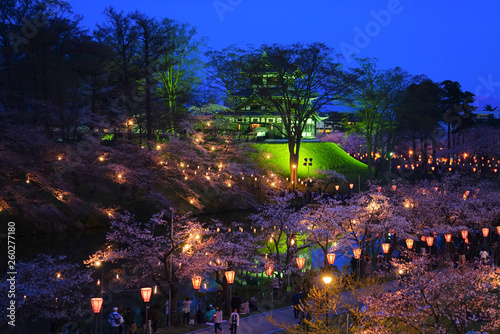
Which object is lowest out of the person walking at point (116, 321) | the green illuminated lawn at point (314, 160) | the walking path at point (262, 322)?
the walking path at point (262, 322)

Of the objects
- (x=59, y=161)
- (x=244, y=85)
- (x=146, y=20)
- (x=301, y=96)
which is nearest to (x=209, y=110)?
(x=244, y=85)

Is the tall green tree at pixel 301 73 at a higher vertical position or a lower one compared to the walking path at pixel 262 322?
higher

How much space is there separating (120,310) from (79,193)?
62.8 feet

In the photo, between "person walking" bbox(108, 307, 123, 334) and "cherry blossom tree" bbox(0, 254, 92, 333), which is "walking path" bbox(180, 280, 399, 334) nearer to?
"person walking" bbox(108, 307, 123, 334)

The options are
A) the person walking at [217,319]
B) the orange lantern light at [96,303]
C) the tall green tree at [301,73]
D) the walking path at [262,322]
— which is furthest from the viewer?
the tall green tree at [301,73]

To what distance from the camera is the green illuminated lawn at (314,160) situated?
58.5 meters

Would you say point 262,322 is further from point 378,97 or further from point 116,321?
point 378,97

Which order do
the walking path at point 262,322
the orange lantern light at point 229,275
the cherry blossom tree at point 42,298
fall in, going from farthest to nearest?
the orange lantern light at point 229,275 < the walking path at point 262,322 < the cherry blossom tree at point 42,298

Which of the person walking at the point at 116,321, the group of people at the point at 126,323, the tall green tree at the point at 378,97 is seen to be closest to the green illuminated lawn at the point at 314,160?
the tall green tree at the point at 378,97

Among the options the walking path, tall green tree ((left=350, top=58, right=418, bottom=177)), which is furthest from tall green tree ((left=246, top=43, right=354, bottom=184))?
the walking path

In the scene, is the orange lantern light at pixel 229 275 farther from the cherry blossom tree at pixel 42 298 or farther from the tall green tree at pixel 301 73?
the tall green tree at pixel 301 73

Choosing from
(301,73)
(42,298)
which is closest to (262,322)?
(42,298)

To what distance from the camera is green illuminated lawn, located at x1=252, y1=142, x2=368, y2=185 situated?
192 ft

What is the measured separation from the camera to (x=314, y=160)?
62.4 metres
